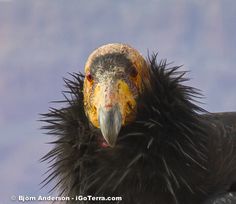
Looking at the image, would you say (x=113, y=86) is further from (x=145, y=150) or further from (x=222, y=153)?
(x=222, y=153)

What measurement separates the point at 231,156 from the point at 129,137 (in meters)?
0.87

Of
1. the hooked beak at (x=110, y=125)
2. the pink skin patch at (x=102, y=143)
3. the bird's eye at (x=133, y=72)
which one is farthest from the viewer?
the bird's eye at (x=133, y=72)

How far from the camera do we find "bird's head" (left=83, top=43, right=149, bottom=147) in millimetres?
5617

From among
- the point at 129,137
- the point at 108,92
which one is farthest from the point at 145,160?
the point at 108,92

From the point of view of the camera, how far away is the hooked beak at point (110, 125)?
555 cm

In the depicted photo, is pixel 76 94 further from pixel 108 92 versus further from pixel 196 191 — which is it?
pixel 196 191

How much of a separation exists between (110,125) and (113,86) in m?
0.42

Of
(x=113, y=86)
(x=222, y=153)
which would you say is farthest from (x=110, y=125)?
(x=222, y=153)

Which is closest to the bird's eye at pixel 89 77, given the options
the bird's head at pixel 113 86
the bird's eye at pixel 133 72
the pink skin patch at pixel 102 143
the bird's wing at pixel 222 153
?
the bird's head at pixel 113 86

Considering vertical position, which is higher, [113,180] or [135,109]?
[135,109]

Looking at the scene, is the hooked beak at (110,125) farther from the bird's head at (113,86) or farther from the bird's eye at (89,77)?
the bird's eye at (89,77)

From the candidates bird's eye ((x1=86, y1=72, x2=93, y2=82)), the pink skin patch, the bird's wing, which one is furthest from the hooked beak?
the bird's wing

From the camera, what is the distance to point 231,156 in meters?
6.16

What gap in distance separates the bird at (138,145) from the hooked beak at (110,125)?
14 centimetres
